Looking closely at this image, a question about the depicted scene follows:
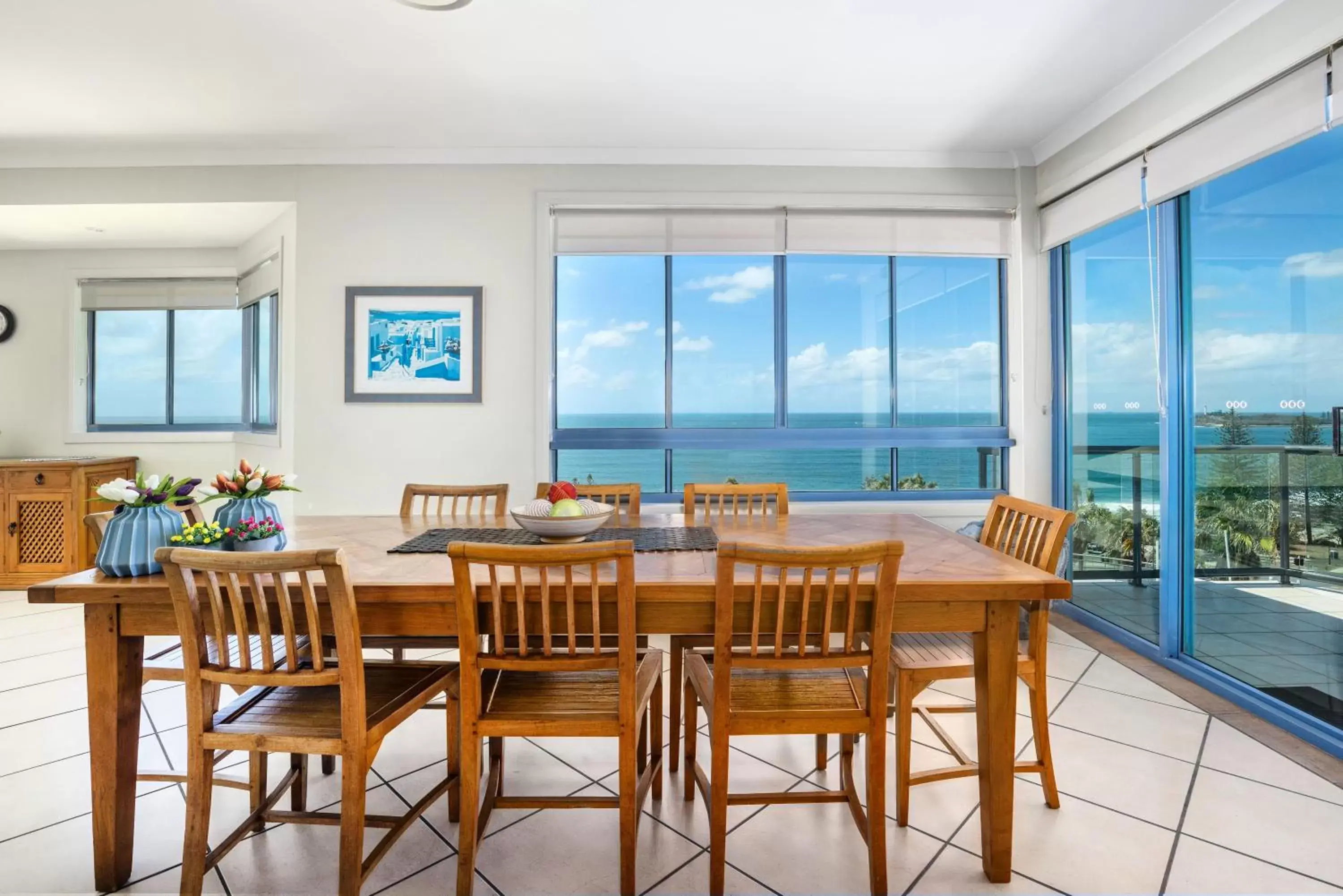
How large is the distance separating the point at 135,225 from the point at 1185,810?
601 cm

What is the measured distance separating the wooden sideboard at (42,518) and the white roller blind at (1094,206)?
6.13 metres

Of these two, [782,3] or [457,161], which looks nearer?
[782,3]

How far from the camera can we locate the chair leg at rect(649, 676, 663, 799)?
2008mm

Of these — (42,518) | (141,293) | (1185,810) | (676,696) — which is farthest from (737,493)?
(141,293)

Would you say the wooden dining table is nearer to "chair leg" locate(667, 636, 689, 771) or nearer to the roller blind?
"chair leg" locate(667, 636, 689, 771)

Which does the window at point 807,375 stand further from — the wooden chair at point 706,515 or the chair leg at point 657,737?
the chair leg at point 657,737

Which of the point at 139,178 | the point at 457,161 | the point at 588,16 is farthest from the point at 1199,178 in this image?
the point at 139,178

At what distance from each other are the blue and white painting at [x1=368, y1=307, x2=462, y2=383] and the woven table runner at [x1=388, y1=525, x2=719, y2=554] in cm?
195

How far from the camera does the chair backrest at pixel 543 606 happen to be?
4.88ft

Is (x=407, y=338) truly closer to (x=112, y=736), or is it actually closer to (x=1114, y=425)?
(x=112, y=736)

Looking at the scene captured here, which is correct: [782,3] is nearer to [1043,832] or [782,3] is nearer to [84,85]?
[1043,832]

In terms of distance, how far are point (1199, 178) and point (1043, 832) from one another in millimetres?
2680

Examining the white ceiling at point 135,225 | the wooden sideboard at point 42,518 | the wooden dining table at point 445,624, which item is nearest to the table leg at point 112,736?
the wooden dining table at point 445,624

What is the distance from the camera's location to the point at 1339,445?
7.93 ft
